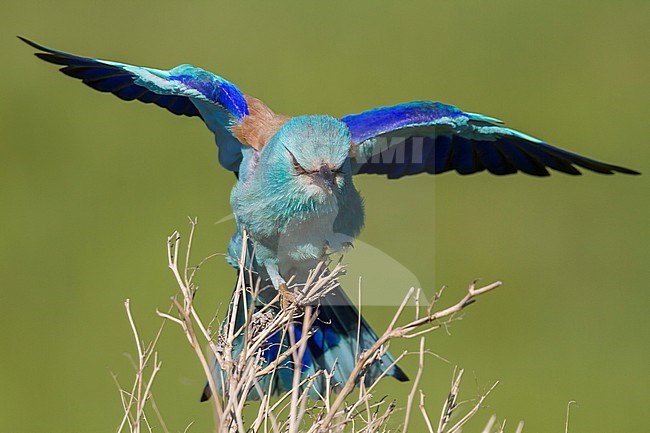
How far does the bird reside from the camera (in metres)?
2.18

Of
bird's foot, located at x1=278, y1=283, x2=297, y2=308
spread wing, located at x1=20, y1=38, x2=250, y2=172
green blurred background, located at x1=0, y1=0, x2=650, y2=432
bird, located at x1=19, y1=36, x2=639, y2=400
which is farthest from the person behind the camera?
green blurred background, located at x1=0, y1=0, x2=650, y2=432

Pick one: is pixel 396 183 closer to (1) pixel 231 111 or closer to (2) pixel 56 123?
(1) pixel 231 111

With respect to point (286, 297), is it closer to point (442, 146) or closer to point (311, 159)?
point (311, 159)

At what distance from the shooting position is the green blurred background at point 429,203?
15.0 ft

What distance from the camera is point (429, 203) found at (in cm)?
356

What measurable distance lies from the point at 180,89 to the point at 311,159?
366 mm

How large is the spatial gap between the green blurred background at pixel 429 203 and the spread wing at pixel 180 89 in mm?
1538

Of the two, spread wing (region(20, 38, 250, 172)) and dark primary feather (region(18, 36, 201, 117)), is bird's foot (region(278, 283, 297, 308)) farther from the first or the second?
dark primary feather (region(18, 36, 201, 117))

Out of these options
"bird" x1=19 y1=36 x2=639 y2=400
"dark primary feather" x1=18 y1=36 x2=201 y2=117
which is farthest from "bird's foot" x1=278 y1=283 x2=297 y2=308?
"dark primary feather" x1=18 y1=36 x2=201 y2=117

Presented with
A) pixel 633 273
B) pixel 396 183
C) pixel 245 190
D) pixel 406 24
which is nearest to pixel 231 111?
pixel 245 190

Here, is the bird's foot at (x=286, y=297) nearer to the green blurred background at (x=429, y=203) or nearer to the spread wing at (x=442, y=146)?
the spread wing at (x=442, y=146)

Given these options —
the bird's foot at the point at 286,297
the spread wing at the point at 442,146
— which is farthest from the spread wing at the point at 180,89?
the bird's foot at the point at 286,297

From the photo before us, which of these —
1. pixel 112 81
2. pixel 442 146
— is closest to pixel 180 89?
pixel 112 81

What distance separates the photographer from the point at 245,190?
2.31 meters
